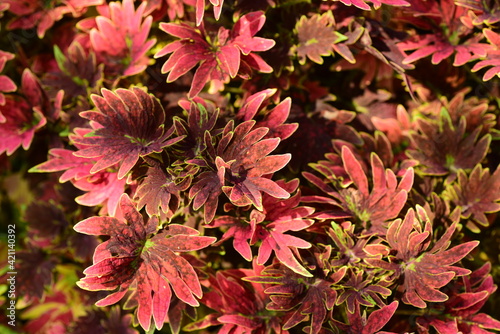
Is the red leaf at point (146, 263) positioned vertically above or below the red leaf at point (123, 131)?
below

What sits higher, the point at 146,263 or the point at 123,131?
the point at 123,131

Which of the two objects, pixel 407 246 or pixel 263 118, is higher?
pixel 263 118

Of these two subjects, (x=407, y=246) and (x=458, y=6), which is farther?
(x=458, y=6)

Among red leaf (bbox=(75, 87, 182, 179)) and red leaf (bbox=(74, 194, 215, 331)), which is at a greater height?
red leaf (bbox=(75, 87, 182, 179))

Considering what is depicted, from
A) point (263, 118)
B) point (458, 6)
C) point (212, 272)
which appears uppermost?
point (458, 6)

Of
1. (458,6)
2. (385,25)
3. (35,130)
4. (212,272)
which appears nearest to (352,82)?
(385,25)

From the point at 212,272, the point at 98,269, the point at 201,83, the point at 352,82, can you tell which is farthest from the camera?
the point at 352,82

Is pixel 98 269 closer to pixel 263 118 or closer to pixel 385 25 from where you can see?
pixel 263 118

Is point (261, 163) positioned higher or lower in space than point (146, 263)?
higher
